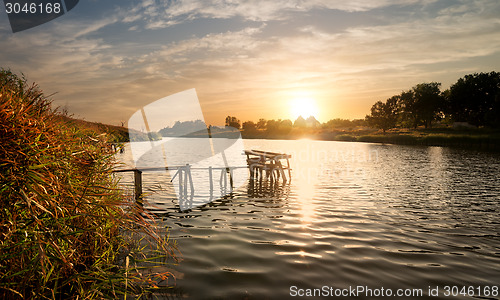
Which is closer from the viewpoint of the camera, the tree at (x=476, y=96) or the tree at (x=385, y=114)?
the tree at (x=476, y=96)

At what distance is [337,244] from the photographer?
8.93 m

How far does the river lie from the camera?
251 inches

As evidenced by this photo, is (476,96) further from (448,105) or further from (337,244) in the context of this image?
(337,244)

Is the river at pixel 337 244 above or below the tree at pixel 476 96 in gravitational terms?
below

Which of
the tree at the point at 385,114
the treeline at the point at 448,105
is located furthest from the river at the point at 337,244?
the tree at the point at 385,114

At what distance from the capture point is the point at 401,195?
17047mm

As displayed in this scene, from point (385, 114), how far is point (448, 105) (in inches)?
1002

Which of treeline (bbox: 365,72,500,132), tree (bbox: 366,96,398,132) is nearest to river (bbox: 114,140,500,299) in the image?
treeline (bbox: 365,72,500,132)

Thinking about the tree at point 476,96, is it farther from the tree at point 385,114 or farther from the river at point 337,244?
the river at point 337,244

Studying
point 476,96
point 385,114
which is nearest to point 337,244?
point 476,96

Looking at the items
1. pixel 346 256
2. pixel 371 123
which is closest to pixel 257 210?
pixel 346 256

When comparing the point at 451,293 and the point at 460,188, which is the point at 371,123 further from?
the point at 451,293

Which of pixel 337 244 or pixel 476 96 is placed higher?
pixel 476 96

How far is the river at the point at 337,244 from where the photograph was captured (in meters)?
6.37
